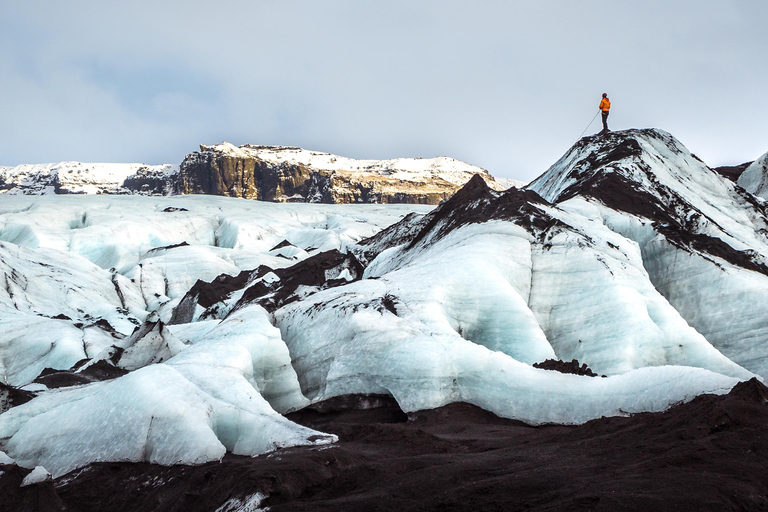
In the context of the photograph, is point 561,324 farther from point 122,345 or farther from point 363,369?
point 122,345

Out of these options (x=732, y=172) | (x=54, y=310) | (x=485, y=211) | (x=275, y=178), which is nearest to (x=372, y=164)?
(x=275, y=178)

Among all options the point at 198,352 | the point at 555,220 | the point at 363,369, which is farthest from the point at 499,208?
the point at 198,352

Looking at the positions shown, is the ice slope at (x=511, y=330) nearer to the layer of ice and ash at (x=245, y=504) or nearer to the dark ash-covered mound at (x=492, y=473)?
the dark ash-covered mound at (x=492, y=473)

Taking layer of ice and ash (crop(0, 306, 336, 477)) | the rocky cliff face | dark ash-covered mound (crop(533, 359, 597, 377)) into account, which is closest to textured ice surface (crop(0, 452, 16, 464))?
layer of ice and ash (crop(0, 306, 336, 477))

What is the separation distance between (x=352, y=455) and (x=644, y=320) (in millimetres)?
8012

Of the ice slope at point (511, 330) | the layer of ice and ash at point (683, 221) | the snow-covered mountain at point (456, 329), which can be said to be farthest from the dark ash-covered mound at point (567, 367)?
the layer of ice and ash at point (683, 221)

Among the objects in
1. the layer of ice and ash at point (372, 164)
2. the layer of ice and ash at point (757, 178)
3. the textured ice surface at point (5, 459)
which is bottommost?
the textured ice surface at point (5, 459)

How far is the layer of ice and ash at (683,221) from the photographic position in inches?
588

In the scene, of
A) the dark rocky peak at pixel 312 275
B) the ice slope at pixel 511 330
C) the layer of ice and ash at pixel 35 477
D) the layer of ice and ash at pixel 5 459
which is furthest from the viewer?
the dark rocky peak at pixel 312 275

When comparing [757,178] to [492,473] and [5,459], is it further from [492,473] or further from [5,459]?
[5,459]

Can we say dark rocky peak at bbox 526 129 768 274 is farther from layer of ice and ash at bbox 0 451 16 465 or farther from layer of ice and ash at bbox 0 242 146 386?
layer of ice and ash at bbox 0 242 146 386

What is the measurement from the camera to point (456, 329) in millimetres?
Result: 12609

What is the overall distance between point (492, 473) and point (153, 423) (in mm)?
4583

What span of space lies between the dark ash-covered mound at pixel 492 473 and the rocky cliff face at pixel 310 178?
114m
